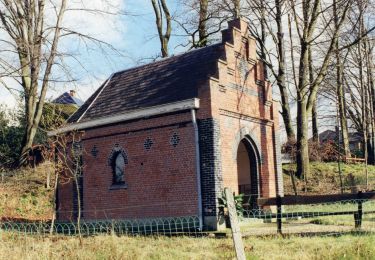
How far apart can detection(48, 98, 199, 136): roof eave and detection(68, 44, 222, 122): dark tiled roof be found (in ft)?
1.23

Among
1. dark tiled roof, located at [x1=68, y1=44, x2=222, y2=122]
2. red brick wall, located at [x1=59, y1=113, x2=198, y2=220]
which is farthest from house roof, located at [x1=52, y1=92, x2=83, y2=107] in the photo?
red brick wall, located at [x1=59, y1=113, x2=198, y2=220]

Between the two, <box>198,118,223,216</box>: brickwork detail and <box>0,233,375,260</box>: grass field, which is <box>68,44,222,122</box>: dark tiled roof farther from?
<box>0,233,375,260</box>: grass field

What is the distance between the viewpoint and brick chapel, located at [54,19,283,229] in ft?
54.7

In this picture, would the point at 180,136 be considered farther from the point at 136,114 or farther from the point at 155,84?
the point at 155,84

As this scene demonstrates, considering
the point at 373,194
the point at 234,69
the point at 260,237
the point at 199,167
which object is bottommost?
the point at 260,237

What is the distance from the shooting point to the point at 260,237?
42.6ft

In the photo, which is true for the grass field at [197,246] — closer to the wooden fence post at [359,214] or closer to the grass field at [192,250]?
the grass field at [192,250]

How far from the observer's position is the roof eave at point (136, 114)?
54.9 feet

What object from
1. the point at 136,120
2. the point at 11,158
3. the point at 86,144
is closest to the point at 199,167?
the point at 136,120

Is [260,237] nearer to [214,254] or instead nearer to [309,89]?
[214,254]

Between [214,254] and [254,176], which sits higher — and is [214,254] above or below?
below

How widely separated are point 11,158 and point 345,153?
25015mm

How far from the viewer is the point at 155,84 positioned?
771 inches

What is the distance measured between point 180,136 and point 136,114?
214 centimetres
